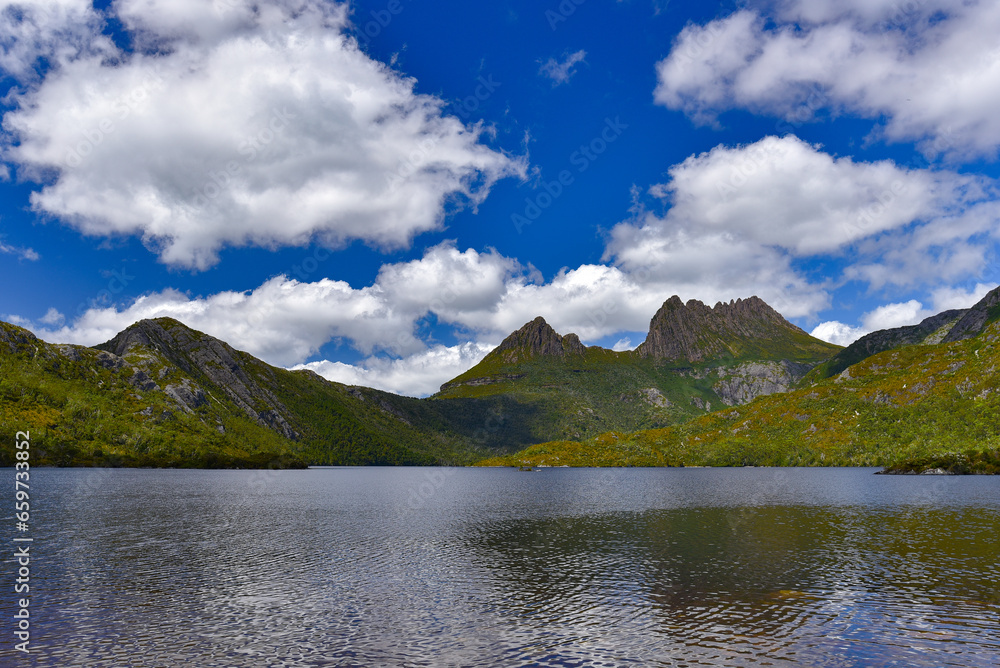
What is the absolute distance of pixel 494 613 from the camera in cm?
4072

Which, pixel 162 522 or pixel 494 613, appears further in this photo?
pixel 162 522

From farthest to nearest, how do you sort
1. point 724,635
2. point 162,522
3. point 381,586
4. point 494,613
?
point 162,522
point 381,586
point 494,613
point 724,635

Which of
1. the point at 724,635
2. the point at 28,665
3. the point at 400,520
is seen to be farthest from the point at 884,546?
the point at 28,665

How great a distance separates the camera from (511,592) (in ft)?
154

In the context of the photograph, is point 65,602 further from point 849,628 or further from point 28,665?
point 849,628

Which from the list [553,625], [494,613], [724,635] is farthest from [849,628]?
[494,613]

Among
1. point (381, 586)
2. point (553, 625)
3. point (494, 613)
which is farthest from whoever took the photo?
point (381, 586)

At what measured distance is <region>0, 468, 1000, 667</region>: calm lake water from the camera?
32.2m

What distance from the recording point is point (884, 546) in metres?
68.8

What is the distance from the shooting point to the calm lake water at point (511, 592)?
105ft

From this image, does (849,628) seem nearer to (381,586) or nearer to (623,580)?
(623,580)

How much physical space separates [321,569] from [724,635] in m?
39.5

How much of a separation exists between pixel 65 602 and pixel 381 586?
79.3 feet

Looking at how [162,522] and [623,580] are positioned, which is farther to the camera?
[162,522]
